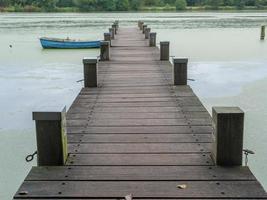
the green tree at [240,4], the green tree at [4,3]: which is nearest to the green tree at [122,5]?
the green tree at [4,3]

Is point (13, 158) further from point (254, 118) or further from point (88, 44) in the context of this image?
point (88, 44)

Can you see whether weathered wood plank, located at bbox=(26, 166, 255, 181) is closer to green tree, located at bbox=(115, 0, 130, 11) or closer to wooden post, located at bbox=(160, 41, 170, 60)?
wooden post, located at bbox=(160, 41, 170, 60)

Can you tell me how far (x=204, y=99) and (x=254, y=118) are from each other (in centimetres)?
180

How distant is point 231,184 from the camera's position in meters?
3.38

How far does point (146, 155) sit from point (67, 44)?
16969mm

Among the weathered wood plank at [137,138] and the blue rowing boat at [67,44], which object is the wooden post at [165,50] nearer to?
the weathered wood plank at [137,138]

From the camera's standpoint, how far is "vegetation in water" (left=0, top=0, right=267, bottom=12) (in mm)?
81125

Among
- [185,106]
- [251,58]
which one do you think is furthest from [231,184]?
[251,58]

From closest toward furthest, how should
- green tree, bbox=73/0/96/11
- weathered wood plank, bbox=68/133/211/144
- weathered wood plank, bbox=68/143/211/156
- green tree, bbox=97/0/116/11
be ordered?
weathered wood plank, bbox=68/143/211/156
weathered wood plank, bbox=68/133/211/144
green tree, bbox=73/0/96/11
green tree, bbox=97/0/116/11

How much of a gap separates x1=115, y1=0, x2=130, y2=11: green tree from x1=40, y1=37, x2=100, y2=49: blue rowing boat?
6189 cm

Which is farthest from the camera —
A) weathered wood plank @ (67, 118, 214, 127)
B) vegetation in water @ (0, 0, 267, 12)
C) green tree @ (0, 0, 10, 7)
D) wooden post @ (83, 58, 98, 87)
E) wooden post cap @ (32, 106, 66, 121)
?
green tree @ (0, 0, 10, 7)

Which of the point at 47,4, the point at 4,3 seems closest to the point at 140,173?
the point at 47,4

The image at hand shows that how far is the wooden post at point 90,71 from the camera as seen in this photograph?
Answer: 7535 mm

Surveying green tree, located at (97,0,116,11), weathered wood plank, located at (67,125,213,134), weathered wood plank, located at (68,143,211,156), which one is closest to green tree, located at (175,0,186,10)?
green tree, located at (97,0,116,11)
